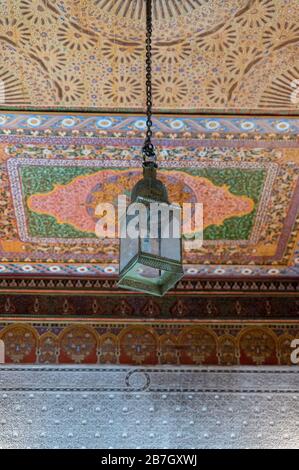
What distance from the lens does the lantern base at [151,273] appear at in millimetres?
3320

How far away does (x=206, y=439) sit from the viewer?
603 centimetres

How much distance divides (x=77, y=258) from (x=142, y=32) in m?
2.60

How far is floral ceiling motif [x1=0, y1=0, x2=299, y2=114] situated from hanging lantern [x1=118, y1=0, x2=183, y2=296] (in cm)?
89

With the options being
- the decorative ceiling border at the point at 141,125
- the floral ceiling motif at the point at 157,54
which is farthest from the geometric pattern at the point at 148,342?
the floral ceiling motif at the point at 157,54

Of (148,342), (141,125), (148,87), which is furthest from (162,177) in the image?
(148,342)

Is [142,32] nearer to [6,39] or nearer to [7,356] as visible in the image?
[6,39]

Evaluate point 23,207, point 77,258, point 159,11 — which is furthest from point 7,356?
point 159,11

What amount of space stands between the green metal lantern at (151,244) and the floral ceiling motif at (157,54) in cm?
98

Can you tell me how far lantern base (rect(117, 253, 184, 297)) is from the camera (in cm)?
332

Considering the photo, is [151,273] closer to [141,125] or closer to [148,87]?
[148,87]

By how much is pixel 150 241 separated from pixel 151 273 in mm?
177

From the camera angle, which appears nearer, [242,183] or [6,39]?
[6,39]

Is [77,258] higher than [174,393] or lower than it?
higher

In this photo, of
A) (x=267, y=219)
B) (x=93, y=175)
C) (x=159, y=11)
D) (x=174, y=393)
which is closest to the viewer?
(x=159, y=11)
